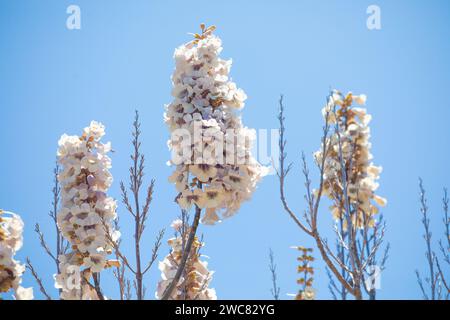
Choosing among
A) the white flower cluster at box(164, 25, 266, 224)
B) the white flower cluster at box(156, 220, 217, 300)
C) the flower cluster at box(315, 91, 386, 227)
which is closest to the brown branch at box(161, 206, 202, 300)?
the white flower cluster at box(164, 25, 266, 224)

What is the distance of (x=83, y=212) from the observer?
13.9ft

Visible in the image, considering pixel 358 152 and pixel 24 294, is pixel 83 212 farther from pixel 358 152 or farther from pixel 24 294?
pixel 358 152

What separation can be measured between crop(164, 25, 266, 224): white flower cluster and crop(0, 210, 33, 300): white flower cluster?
1240 mm

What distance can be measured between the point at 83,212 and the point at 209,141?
4.22 ft

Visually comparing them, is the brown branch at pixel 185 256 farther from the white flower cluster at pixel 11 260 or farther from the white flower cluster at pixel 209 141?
the white flower cluster at pixel 11 260

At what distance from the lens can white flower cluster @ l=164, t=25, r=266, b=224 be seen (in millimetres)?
3916

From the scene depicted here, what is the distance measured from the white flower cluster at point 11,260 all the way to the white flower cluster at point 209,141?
48.8 inches

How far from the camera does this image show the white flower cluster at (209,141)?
3916mm

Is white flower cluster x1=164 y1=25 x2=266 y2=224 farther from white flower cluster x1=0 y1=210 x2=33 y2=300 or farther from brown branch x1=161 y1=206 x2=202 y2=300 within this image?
white flower cluster x1=0 y1=210 x2=33 y2=300

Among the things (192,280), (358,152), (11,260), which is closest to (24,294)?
(11,260)

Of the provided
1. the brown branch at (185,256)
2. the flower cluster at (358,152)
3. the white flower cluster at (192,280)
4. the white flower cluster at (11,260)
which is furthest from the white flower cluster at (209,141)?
the flower cluster at (358,152)

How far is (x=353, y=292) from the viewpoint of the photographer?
14.5ft
